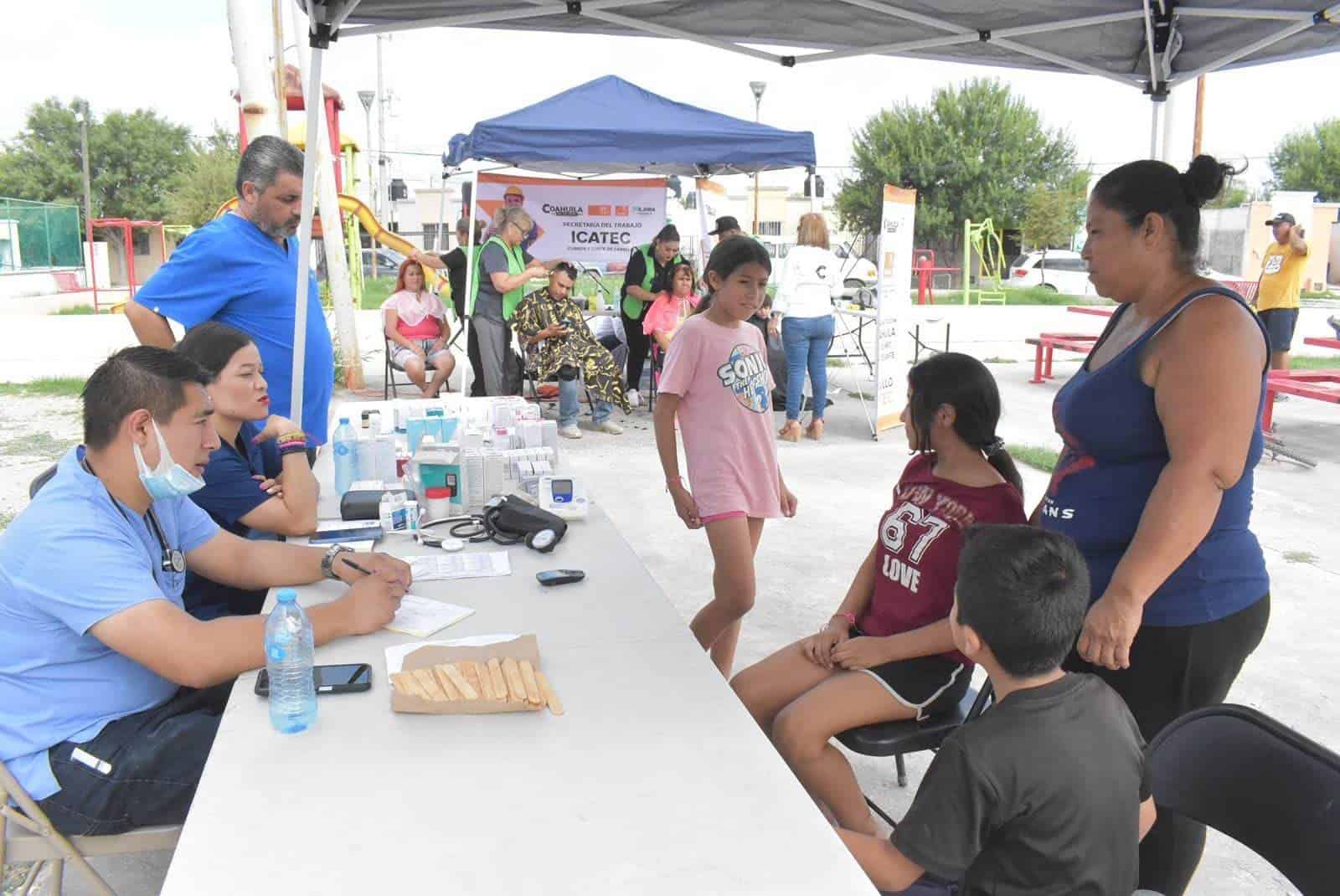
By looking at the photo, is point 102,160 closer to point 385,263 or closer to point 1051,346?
point 385,263

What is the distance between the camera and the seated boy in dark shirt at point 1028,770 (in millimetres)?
1468

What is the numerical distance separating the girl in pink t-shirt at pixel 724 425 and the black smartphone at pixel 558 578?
2.57 feet

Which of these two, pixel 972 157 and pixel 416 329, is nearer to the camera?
pixel 416 329

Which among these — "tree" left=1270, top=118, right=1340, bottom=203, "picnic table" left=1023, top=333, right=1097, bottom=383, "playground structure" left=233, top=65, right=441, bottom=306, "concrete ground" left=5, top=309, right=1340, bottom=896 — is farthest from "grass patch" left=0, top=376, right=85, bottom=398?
"tree" left=1270, top=118, right=1340, bottom=203

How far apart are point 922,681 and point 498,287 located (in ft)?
19.7

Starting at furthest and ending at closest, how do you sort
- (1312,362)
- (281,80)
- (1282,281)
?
(1312,362), (281,80), (1282,281)

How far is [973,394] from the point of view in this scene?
2.32 m

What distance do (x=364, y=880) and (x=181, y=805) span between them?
2.65ft

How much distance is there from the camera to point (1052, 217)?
33.9 m

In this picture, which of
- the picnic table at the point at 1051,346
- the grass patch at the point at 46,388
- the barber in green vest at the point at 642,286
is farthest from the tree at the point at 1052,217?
the grass patch at the point at 46,388

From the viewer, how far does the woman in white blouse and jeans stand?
740 centimetres

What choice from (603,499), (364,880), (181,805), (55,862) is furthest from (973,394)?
(603,499)

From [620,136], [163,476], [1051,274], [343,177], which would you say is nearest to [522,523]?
[163,476]

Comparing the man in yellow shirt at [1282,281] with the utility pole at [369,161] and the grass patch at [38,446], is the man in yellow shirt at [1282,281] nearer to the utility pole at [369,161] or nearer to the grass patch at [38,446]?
the grass patch at [38,446]
